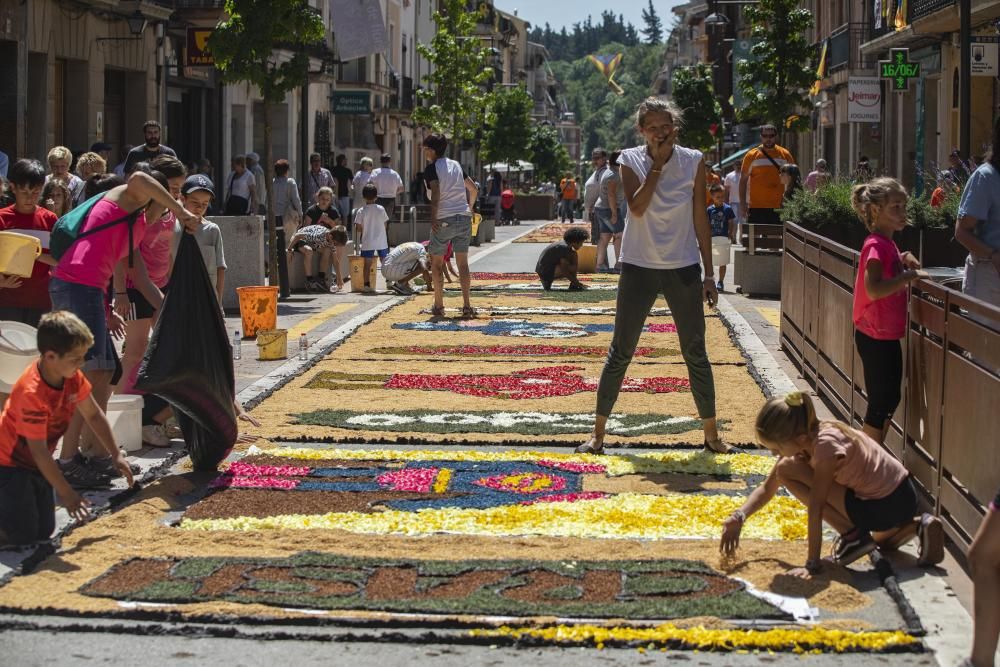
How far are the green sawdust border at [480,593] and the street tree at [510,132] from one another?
272ft

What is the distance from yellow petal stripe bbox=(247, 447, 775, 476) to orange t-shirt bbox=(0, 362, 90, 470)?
81.4 inches

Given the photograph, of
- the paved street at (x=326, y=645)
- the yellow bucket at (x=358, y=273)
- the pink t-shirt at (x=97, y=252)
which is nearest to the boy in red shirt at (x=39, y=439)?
the paved street at (x=326, y=645)

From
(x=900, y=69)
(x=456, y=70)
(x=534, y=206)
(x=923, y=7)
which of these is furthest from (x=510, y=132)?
(x=900, y=69)

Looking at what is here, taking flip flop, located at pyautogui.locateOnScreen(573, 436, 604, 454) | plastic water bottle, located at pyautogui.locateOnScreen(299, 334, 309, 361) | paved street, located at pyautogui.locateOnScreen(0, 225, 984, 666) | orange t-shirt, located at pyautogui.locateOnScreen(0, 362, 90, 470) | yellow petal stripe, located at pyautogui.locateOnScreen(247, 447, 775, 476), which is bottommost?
paved street, located at pyautogui.locateOnScreen(0, 225, 984, 666)

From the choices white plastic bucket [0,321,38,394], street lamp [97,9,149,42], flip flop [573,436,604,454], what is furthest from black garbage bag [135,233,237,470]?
street lamp [97,9,149,42]

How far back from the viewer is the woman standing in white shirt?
880 cm

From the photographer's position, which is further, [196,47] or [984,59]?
[196,47]

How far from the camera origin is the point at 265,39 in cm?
1981

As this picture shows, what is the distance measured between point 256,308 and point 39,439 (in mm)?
8187

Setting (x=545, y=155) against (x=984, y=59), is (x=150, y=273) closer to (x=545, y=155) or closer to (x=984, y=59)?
(x=984, y=59)

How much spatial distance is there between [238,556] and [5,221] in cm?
391

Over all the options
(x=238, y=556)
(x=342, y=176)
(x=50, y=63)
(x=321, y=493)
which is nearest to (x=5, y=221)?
(x=321, y=493)

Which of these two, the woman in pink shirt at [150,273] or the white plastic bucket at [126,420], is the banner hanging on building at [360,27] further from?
the white plastic bucket at [126,420]

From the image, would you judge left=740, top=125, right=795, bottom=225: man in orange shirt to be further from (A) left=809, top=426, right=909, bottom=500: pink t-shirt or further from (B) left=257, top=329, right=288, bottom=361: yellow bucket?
(A) left=809, top=426, right=909, bottom=500: pink t-shirt
